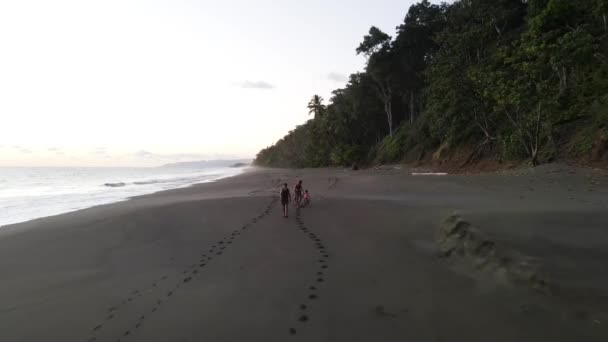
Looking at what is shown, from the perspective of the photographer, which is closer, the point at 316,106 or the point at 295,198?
the point at 295,198

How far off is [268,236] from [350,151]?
36.9 metres

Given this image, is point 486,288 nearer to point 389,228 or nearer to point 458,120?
point 389,228

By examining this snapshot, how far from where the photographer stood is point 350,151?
43875 millimetres

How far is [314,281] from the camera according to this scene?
193 inches

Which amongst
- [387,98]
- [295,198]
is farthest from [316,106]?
[295,198]

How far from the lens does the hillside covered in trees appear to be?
14742mm

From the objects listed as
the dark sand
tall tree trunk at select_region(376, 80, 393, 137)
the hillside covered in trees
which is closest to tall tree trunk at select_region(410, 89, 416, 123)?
the hillside covered in trees

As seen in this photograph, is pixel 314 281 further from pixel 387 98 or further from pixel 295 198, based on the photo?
pixel 387 98

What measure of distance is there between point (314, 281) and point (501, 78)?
16.2m

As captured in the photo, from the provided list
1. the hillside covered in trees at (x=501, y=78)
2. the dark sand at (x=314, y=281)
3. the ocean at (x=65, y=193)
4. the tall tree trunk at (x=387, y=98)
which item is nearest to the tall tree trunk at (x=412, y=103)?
the hillside covered in trees at (x=501, y=78)

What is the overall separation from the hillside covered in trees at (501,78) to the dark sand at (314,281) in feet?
25.0

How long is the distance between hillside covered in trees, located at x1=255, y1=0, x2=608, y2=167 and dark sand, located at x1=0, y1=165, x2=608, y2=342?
762 centimetres

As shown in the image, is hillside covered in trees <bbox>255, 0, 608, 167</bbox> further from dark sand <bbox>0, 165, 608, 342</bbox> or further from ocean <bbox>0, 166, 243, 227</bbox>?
ocean <bbox>0, 166, 243, 227</bbox>

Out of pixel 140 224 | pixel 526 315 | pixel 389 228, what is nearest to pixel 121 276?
pixel 140 224
